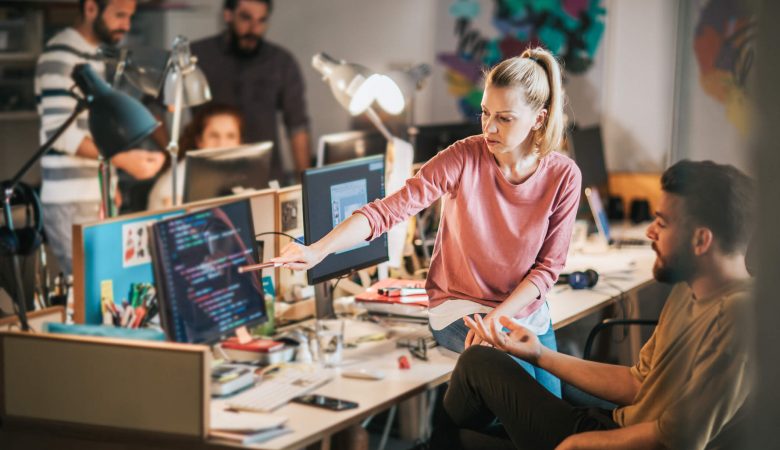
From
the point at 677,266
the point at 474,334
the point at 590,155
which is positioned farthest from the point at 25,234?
the point at 590,155

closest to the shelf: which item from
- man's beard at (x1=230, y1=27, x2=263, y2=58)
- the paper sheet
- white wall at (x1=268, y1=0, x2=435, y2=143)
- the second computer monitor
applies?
man's beard at (x1=230, y1=27, x2=263, y2=58)

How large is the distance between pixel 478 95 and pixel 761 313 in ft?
14.5

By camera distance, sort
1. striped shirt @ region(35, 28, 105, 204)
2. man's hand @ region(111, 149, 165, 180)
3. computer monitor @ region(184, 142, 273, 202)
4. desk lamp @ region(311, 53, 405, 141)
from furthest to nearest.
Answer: man's hand @ region(111, 149, 165, 180) → striped shirt @ region(35, 28, 105, 204) → desk lamp @ region(311, 53, 405, 141) → computer monitor @ region(184, 142, 273, 202)

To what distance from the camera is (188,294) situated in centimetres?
227

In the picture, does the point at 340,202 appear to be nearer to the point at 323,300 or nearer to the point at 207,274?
the point at 323,300

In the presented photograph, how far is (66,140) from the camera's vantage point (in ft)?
13.8

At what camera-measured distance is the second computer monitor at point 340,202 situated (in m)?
2.68

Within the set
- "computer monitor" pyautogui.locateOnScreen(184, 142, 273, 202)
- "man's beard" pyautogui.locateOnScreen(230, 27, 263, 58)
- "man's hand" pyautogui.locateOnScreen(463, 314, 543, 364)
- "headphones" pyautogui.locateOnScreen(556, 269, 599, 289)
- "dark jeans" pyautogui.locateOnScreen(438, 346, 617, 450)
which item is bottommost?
A: "dark jeans" pyautogui.locateOnScreen(438, 346, 617, 450)

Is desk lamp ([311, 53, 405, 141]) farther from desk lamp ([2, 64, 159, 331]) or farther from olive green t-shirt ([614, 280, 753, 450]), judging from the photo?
olive green t-shirt ([614, 280, 753, 450])

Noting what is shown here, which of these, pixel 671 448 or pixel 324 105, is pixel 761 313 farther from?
pixel 324 105

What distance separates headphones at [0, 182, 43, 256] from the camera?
2.28 m

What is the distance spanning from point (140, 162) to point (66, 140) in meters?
0.58

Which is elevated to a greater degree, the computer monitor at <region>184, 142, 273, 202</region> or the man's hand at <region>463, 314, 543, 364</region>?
the computer monitor at <region>184, 142, 273, 202</region>

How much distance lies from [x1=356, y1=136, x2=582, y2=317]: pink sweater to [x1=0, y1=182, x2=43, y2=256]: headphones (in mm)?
884
